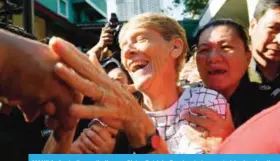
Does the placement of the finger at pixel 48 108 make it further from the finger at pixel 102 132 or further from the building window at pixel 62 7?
the building window at pixel 62 7

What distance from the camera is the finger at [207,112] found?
1.40 metres

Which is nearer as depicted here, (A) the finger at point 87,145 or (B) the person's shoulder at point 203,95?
(A) the finger at point 87,145

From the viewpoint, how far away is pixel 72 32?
47.2ft

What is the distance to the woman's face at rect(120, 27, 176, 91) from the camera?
1.46 m

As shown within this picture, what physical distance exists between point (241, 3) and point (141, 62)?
617 cm

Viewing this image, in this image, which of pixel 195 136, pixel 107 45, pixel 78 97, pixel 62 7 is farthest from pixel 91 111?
pixel 62 7

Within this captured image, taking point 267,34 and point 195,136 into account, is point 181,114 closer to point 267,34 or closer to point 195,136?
point 195,136

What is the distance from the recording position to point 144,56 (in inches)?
57.6

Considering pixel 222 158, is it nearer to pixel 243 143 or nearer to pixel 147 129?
pixel 243 143

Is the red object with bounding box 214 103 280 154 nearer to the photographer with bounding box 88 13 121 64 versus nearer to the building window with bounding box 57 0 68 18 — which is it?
the photographer with bounding box 88 13 121 64

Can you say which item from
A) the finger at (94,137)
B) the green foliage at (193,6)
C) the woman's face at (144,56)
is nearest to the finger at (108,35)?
the woman's face at (144,56)

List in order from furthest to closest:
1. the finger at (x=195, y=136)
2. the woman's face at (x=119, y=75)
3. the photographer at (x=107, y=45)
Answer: the photographer at (x=107, y=45), the woman's face at (x=119, y=75), the finger at (x=195, y=136)

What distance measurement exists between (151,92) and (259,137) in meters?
0.72

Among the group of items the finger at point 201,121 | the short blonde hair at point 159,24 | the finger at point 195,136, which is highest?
the short blonde hair at point 159,24
